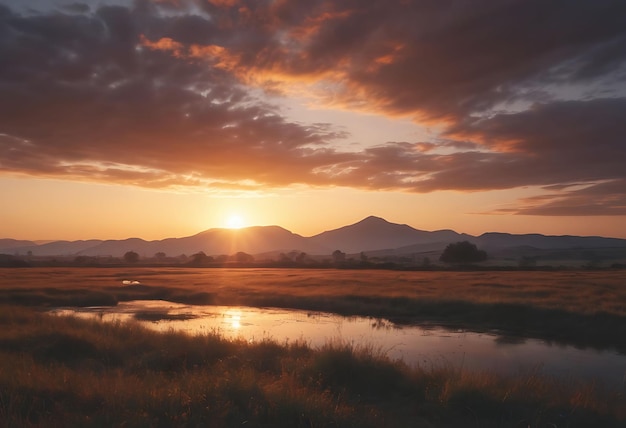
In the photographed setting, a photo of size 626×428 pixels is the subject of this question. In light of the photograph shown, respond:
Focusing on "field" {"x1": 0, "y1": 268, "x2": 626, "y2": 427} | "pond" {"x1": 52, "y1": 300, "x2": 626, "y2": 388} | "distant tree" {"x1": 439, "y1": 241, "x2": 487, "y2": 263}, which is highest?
"distant tree" {"x1": 439, "y1": 241, "x2": 487, "y2": 263}

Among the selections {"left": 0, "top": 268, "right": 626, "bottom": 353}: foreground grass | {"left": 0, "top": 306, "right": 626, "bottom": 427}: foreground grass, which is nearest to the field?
{"left": 0, "top": 306, "right": 626, "bottom": 427}: foreground grass

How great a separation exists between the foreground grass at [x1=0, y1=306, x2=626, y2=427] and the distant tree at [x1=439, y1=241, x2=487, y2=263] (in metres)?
104

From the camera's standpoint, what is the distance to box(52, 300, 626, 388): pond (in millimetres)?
17844

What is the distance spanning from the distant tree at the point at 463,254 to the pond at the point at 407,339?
278 ft

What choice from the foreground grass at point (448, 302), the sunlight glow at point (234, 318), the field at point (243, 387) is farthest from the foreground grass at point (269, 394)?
the foreground grass at point (448, 302)

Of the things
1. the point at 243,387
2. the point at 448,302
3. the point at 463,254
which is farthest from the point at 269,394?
the point at 463,254

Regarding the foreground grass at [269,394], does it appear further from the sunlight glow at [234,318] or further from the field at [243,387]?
the sunlight glow at [234,318]

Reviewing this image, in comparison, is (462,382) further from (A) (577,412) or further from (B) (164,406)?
(B) (164,406)

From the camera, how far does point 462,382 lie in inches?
436

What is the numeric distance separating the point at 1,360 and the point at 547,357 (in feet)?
63.5

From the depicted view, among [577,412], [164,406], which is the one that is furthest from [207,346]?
[577,412]

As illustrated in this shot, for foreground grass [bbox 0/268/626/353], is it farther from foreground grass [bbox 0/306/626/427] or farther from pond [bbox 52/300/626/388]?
foreground grass [bbox 0/306/626/427]

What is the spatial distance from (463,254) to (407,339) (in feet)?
312

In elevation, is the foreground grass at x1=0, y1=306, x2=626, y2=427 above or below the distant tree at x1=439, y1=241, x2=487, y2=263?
below
